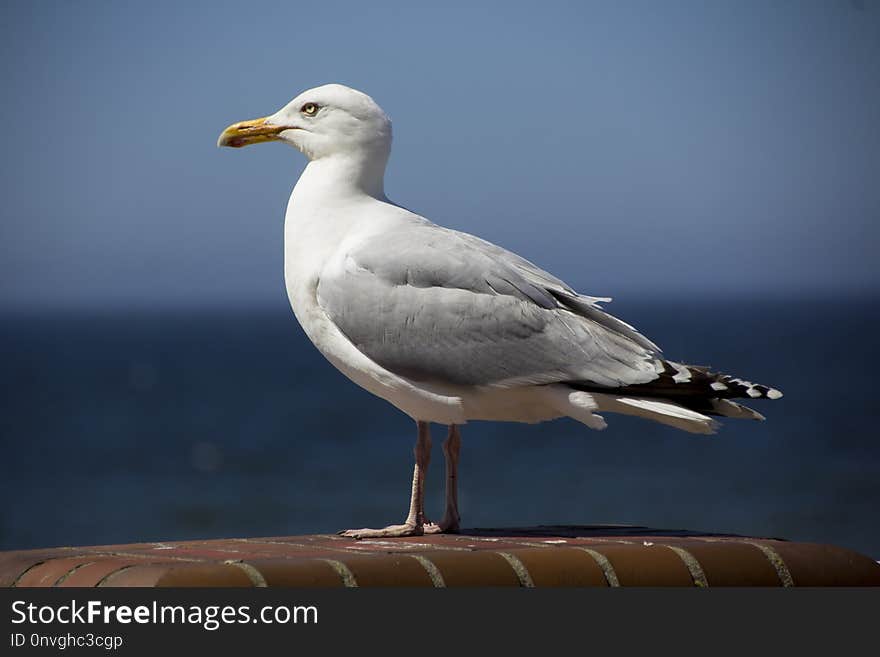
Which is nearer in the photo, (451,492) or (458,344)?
(458,344)

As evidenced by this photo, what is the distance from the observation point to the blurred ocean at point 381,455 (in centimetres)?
2950

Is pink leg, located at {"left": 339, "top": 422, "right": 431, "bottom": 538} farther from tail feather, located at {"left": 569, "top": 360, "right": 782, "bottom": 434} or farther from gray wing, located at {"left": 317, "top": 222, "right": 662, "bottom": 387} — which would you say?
tail feather, located at {"left": 569, "top": 360, "right": 782, "bottom": 434}

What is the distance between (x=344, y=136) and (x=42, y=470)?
32.9 meters

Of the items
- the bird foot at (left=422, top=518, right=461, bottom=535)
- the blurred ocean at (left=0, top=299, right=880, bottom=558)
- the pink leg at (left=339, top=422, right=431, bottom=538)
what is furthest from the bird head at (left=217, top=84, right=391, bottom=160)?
the blurred ocean at (left=0, top=299, right=880, bottom=558)

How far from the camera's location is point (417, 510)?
5.95 m

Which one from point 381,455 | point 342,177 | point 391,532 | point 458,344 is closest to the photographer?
point 391,532

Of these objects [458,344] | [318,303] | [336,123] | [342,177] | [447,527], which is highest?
[336,123]

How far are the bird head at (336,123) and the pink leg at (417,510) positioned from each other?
1122mm

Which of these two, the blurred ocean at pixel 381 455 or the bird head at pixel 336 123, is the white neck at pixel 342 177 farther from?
the blurred ocean at pixel 381 455

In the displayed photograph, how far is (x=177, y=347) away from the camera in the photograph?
6619 centimetres

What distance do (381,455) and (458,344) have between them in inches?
1140

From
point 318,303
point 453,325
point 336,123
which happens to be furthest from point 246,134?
point 453,325

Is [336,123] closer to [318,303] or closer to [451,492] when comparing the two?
[318,303]

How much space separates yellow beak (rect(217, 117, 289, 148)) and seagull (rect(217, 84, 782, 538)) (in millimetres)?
565
